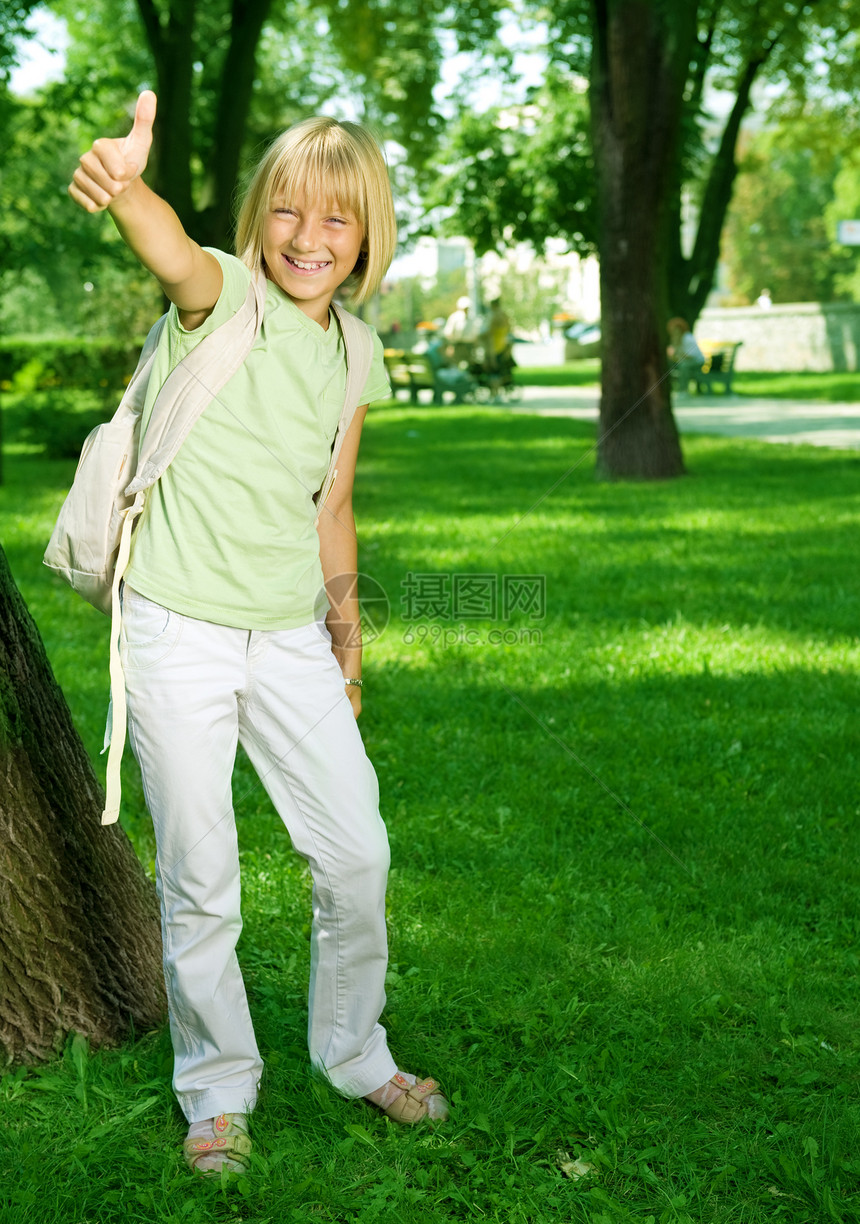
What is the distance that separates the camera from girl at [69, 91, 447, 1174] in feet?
7.48

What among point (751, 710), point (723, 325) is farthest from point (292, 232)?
point (723, 325)

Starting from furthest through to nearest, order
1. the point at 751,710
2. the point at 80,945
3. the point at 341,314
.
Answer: the point at 751,710 → the point at 80,945 → the point at 341,314

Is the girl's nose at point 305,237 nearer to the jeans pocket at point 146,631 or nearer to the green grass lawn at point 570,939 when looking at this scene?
the jeans pocket at point 146,631

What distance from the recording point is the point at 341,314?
2.52m

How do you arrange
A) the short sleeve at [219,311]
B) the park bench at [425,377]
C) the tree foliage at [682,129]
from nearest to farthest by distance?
the short sleeve at [219,311] → the tree foliage at [682,129] → the park bench at [425,377]

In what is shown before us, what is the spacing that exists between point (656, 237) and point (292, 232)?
9.68m

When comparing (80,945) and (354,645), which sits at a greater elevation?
(354,645)

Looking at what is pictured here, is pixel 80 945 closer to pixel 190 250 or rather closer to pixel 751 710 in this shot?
pixel 190 250

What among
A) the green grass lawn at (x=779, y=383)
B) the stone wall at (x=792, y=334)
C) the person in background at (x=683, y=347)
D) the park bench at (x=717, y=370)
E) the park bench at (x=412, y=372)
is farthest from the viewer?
the stone wall at (x=792, y=334)

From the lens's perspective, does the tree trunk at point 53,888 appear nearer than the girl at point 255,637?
No

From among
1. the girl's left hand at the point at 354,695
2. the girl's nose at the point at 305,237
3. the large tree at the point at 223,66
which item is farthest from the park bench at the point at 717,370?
the girl's nose at the point at 305,237

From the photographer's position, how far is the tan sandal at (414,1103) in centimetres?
261

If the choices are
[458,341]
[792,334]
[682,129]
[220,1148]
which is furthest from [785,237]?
[220,1148]

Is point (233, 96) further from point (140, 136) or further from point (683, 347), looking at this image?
point (140, 136)
